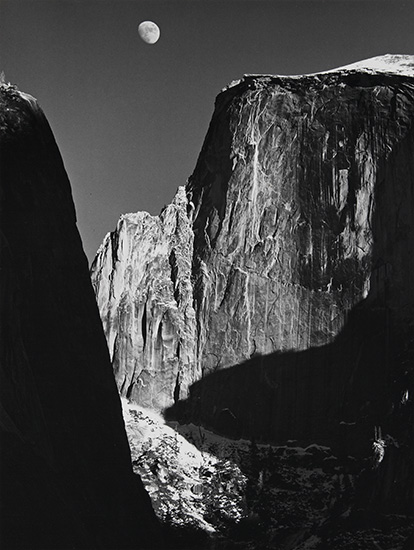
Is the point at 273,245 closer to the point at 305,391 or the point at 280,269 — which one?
the point at 280,269

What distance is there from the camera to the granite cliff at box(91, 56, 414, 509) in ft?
408

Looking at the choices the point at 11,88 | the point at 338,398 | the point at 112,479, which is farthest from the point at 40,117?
the point at 338,398

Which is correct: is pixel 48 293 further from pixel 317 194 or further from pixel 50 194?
pixel 317 194

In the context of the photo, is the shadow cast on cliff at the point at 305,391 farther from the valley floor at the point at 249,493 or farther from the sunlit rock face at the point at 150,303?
the sunlit rock face at the point at 150,303

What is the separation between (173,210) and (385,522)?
38254mm

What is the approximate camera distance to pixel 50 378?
2874 inches

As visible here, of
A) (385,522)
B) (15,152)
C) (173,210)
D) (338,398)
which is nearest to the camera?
(15,152)

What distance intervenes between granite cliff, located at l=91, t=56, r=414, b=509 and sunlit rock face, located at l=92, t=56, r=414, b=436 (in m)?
0.13

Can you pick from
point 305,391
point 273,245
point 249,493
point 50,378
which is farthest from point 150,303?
point 50,378

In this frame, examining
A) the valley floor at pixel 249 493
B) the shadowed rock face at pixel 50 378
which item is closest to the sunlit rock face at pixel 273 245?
the valley floor at pixel 249 493

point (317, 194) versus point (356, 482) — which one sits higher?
point (317, 194)

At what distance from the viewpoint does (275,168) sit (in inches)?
5162

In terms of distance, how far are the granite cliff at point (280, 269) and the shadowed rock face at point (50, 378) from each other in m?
45.1

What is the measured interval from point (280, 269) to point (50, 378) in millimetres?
57657
